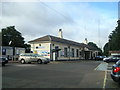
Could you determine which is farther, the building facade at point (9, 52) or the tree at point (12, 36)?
the tree at point (12, 36)

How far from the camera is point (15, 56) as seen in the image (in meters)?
37.2

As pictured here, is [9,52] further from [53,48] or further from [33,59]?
[33,59]

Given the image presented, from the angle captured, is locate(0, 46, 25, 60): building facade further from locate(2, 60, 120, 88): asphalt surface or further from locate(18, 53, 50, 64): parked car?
locate(2, 60, 120, 88): asphalt surface

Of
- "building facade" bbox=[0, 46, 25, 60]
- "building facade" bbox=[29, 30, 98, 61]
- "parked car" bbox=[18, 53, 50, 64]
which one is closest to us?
"parked car" bbox=[18, 53, 50, 64]

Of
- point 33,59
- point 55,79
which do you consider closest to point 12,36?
point 33,59

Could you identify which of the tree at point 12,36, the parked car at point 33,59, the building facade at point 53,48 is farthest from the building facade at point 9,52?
the tree at point 12,36

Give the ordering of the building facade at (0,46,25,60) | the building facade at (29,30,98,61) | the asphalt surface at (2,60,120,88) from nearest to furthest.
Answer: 1. the asphalt surface at (2,60,120,88)
2. the building facade at (0,46,25,60)
3. the building facade at (29,30,98,61)

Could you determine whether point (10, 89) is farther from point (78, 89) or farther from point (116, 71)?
point (116, 71)

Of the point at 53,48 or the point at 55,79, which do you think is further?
the point at 53,48

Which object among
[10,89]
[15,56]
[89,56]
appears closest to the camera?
[10,89]

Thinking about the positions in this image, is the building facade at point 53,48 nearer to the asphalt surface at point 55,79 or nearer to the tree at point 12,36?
the asphalt surface at point 55,79

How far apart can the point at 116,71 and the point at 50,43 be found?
29.5 metres

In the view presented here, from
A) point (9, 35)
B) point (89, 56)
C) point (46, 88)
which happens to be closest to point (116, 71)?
point (46, 88)

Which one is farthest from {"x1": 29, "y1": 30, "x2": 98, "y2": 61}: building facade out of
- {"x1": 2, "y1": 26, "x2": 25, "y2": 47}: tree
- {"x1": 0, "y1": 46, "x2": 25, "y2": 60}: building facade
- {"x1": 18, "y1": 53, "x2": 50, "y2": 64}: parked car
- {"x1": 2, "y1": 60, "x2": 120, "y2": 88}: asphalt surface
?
A: {"x1": 2, "y1": 26, "x2": 25, "y2": 47}: tree
